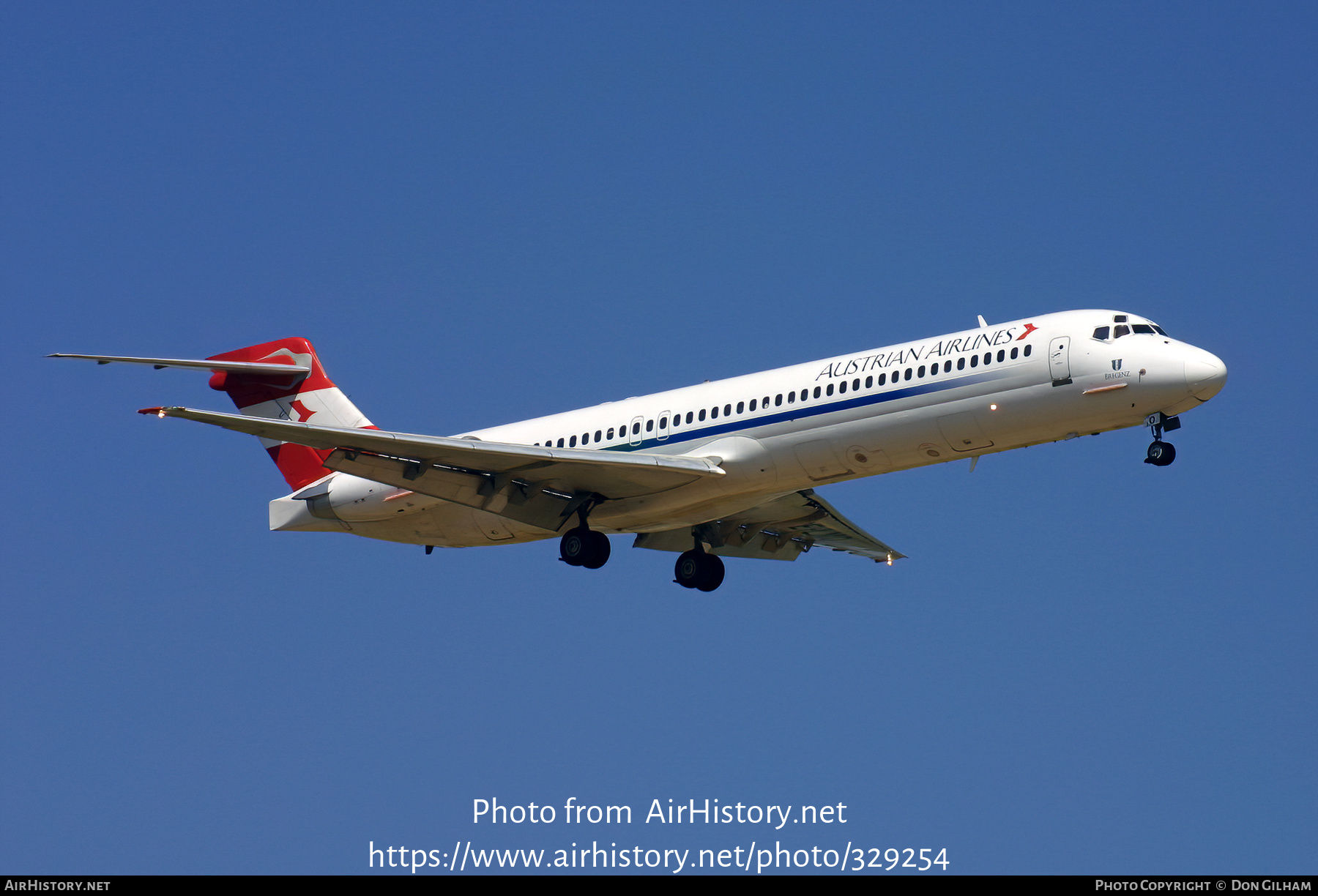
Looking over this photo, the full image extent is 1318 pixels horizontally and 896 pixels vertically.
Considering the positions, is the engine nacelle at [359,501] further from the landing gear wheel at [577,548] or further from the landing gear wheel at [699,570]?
the landing gear wheel at [699,570]

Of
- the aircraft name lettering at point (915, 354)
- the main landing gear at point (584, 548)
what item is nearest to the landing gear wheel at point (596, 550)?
the main landing gear at point (584, 548)

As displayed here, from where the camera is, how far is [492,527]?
101 feet

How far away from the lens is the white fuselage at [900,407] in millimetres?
25000

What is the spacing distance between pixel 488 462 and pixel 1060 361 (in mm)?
10229

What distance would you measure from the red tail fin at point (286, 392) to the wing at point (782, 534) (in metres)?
7.17

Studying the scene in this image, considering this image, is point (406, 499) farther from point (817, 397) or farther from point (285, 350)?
point (817, 397)

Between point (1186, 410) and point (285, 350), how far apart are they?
1909cm

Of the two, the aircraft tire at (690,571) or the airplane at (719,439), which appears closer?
the airplane at (719,439)

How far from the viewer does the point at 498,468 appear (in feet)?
94.5

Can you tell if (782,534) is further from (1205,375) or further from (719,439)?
(1205,375)

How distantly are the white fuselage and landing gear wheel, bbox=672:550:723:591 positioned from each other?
93.1 inches

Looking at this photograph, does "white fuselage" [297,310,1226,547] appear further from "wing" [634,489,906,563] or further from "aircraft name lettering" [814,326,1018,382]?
"wing" [634,489,906,563]

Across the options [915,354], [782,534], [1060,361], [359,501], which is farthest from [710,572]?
[1060,361]

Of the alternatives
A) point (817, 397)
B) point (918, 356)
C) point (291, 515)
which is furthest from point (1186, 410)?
point (291, 515)
